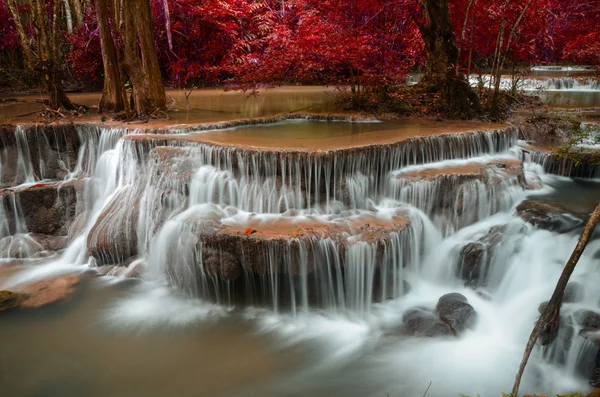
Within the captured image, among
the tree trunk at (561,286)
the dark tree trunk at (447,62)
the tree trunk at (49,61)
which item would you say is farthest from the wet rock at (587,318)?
the tree trunk at (49,61)

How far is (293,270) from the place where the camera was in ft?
20.7

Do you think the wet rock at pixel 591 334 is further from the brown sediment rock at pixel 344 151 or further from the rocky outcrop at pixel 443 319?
the brown sediment rock at pixel 344 151

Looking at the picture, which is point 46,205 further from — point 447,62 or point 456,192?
point 447,62

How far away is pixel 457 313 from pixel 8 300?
655 cm

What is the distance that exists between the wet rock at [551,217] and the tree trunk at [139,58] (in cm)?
865

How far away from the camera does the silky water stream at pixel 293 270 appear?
5.38m

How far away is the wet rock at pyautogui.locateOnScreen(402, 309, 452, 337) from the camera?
5.91 m

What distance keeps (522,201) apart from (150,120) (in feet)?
27.0

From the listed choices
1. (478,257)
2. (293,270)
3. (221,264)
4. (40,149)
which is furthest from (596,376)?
(40,149)

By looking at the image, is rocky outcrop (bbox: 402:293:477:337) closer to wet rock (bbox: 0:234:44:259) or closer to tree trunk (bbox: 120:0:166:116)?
wet rock (bbox: 0:234:44:259)

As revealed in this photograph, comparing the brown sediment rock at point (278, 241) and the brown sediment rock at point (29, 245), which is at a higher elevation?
the brown sediment rock at point (278, 241)

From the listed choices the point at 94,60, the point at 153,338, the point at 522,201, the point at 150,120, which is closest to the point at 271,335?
the point at 153,338

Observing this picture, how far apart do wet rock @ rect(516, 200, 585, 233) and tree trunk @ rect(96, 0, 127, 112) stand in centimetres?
993

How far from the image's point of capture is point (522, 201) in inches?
309
